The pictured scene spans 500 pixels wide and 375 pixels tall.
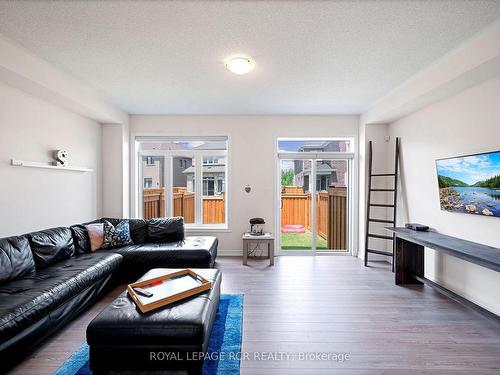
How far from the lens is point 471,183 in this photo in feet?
8.89

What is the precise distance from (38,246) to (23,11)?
2.28 meters

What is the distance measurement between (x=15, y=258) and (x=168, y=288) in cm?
164

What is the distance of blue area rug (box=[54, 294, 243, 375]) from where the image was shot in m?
1.84

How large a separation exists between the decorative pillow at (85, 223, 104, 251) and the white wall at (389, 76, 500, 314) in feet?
15.3

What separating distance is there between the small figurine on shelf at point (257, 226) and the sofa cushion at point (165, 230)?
1.24 meters

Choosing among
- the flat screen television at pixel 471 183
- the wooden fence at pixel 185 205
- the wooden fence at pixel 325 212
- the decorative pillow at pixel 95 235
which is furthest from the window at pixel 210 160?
the flat screen television at pixel 471 183

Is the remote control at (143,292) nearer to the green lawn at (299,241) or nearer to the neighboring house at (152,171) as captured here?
the neighboring house at (152,171)

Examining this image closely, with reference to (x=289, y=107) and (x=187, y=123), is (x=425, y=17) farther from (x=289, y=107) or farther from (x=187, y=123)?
(x=187, y=123)

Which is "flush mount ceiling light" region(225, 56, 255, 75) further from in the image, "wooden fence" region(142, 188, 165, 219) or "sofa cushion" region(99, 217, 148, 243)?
"wooden fence" region(142, 188, 165, 219)

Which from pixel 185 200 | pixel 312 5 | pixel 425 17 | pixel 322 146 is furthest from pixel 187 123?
pixel 425 17

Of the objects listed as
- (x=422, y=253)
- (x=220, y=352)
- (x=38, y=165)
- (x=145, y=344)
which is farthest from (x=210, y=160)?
(x=422, y=253)

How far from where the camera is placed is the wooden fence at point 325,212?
196 inches

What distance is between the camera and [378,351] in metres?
2.07

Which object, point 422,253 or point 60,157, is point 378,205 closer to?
point 422,253
